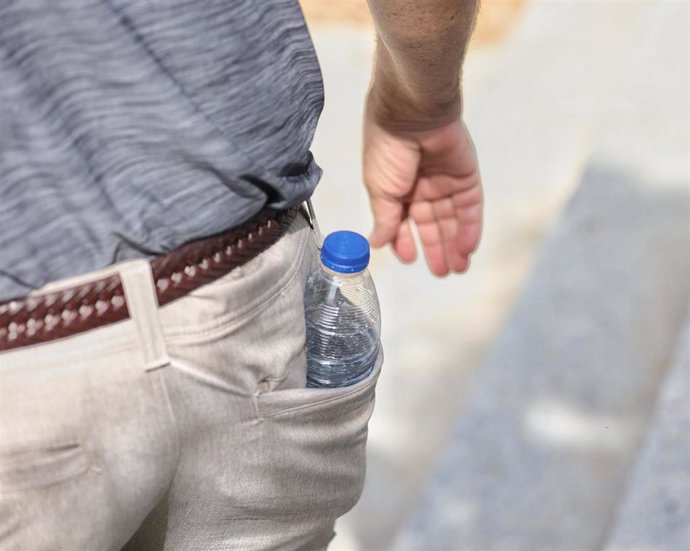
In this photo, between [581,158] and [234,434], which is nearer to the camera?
[234,434]

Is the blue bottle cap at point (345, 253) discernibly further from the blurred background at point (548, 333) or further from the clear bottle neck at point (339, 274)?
the blurred background at point (548, 333)

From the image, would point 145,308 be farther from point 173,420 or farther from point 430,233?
point 430,233

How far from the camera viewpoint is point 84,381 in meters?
1.13

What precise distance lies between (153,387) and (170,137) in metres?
0.28

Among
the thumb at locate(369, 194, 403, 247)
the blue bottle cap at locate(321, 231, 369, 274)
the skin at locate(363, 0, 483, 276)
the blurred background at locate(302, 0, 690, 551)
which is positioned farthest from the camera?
the blurred background at locate(302, 0, 690, 551)

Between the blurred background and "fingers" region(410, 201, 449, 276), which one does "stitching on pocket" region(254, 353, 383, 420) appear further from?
the blurred background

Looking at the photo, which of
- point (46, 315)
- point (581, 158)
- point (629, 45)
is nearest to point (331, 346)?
point (46, 315)

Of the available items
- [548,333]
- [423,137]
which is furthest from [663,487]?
[423,137]

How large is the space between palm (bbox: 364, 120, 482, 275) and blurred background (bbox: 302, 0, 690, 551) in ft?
2.92

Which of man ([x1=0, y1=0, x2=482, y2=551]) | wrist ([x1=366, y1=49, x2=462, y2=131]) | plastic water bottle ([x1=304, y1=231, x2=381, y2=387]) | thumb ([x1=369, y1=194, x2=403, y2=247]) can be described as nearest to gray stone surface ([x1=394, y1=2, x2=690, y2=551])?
thumb ([x1=369, y1=194, x2=403, y2=247])

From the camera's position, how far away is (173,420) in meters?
1.18

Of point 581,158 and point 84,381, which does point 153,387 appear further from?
point 581,158

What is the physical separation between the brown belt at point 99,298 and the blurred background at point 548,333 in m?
1.62

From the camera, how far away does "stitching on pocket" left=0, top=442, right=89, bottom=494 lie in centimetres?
112
